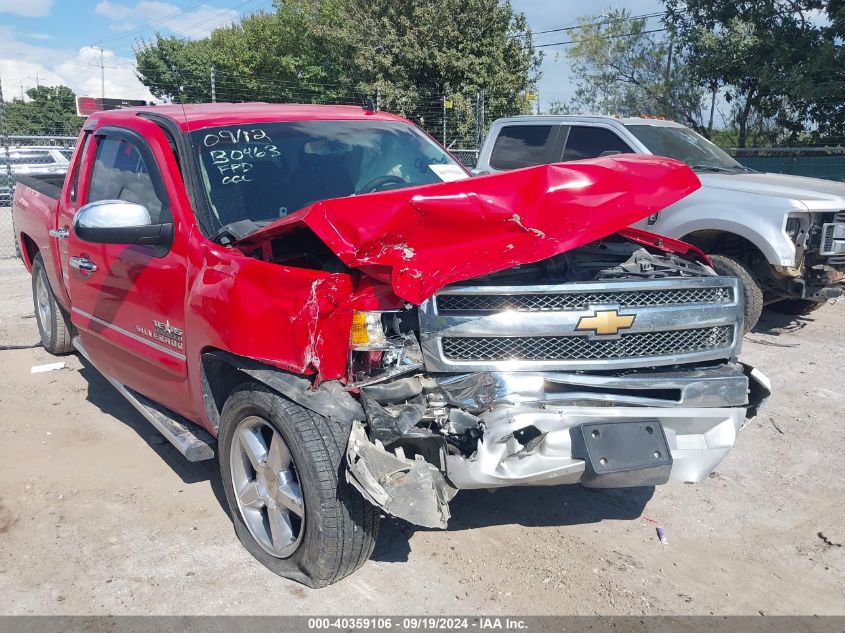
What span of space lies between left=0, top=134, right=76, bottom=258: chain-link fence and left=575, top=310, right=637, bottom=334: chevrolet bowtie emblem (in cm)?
871

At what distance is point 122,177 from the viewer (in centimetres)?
427

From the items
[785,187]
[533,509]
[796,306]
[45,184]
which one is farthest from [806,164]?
[45,184]

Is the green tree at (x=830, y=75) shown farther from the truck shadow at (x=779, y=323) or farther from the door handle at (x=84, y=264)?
the door handle at (x=84, y=264)

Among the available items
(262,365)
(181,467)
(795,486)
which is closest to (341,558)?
(262,365)

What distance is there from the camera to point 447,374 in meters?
2.92

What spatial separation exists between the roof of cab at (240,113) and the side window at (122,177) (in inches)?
9.0

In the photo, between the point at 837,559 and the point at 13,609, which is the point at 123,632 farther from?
the point at 837,559

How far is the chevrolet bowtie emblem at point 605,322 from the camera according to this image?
2.98 meters

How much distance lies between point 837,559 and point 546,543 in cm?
129

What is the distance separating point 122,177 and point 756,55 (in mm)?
19934

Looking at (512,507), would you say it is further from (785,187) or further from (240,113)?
(785,187)

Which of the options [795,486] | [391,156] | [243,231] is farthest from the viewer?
[391,156]

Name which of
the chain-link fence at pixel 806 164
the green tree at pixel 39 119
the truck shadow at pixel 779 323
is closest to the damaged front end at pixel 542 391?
the truck shadow at pixel 779 323

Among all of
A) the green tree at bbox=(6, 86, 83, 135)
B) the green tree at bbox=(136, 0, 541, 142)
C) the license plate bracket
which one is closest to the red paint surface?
the license plate bracket
